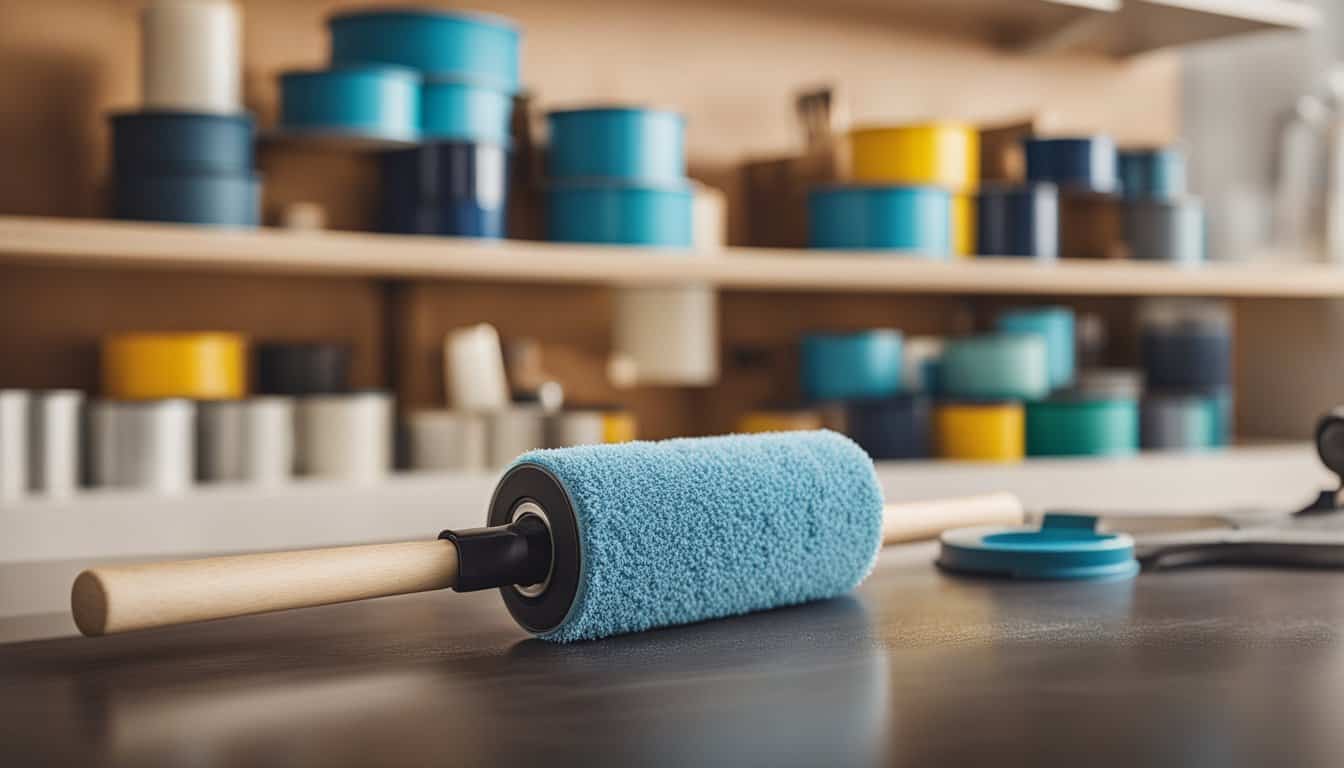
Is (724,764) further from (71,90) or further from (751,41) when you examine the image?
(751,41)

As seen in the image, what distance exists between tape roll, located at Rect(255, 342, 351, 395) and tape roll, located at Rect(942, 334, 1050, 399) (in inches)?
36.0

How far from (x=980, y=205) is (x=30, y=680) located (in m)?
1.80

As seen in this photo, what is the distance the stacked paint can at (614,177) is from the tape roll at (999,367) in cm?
52

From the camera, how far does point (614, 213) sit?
1.83m

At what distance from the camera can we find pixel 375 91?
166 cm

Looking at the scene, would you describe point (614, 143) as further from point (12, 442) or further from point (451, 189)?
point (12, 442)

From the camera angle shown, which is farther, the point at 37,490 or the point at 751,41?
the point at 751,41

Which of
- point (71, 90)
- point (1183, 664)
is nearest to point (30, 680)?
point (1183, 664)

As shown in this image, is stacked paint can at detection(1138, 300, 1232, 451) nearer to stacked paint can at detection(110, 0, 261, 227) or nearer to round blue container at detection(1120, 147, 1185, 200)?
round blue container at detection(1120, 147, 1185, 200)

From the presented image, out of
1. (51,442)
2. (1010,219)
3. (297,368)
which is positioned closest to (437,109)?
(297,368)

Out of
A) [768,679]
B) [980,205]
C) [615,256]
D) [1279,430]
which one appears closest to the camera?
[768,679]

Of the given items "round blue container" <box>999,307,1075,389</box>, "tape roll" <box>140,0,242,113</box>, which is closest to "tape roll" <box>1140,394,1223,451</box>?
"round blue container" <box>999,307,1075,389</box>

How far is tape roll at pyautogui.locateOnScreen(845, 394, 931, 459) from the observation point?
2.03 metres

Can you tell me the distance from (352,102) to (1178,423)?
4.45 feet
